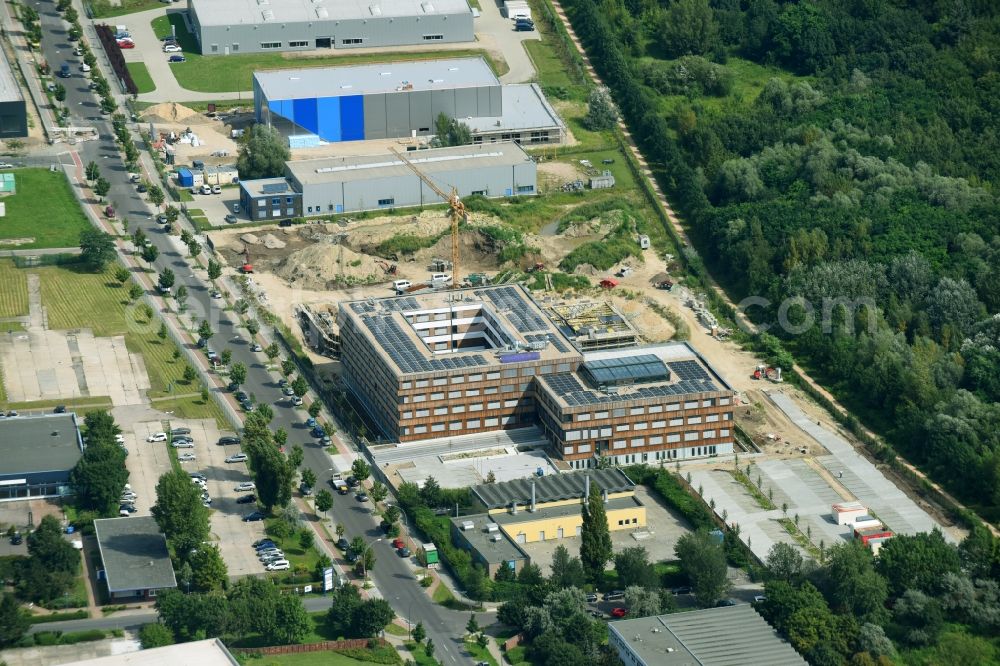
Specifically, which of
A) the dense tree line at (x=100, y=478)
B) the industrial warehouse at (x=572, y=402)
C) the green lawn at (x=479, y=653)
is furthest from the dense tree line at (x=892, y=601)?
the dense tree line at (x=100, y=478)

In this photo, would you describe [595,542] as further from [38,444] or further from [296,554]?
[38,444]

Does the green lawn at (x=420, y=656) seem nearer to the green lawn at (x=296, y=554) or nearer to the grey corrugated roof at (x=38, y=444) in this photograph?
the green lawn at (x=296, y=554)

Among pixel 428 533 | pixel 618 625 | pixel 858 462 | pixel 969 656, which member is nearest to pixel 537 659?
pixel 618 625

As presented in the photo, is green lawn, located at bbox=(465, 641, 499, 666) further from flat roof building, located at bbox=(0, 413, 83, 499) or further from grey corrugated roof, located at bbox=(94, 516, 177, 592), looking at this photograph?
flat roof building, located at bbox=(0, 413, 83, 499)

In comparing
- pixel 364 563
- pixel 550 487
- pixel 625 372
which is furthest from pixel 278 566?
pixel 625 372

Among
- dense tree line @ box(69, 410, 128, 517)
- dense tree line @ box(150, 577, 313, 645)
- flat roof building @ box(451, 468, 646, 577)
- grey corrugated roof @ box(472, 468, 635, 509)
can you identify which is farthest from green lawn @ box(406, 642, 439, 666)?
dense tree line @ box(69, 410, 128, 517)

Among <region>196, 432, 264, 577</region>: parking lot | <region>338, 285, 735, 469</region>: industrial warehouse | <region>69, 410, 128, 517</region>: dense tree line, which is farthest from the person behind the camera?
<region>338, 285, 735, 469</region>: industrial warehouse

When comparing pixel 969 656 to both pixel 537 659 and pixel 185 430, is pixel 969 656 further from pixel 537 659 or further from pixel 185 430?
pixel 185 430
